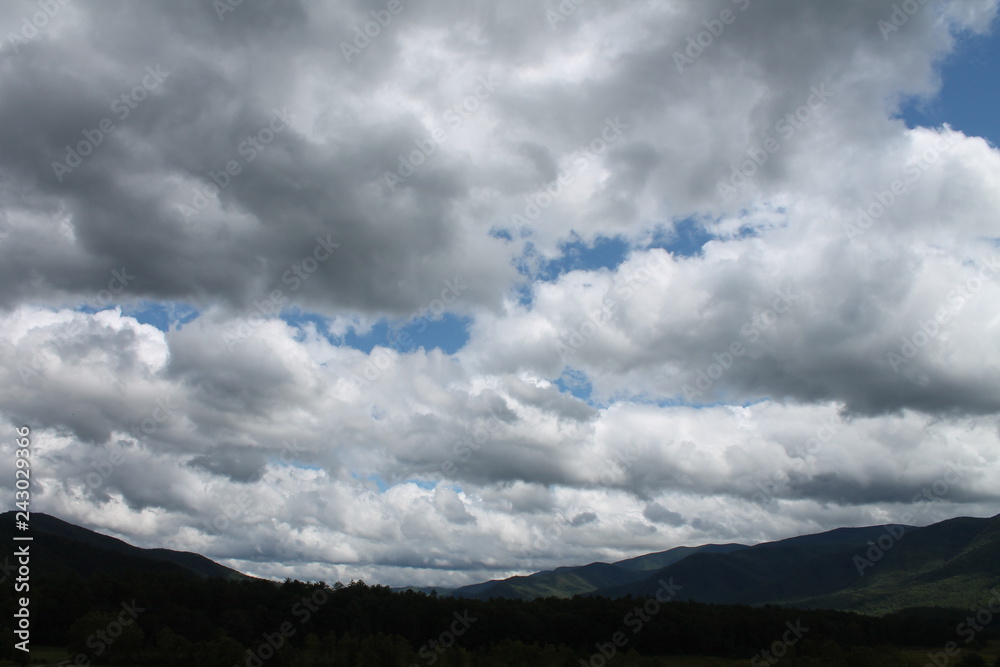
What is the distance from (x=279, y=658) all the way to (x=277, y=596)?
47.5 meters

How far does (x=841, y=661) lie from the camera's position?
117625 millimetres

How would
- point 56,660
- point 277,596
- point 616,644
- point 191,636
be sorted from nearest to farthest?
point 56,660 → point 191,636 → point 616,644 → point 277,596

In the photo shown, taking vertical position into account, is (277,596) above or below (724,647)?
above

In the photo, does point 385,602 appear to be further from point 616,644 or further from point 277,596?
point 616,644

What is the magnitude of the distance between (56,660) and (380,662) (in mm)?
59022

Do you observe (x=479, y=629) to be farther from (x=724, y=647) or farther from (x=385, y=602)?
(x=724, y=647)

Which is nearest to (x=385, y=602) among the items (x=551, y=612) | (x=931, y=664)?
(x=551, y=612)

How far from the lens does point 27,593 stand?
160m

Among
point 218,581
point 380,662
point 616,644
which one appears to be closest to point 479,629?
point 616,644

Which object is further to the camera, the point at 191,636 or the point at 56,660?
the point at 191,636

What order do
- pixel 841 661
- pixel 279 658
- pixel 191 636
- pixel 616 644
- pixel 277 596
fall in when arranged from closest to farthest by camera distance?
1. pixel 841 661
2. pixel 279 658
3. pixel 191 636
4. pixel 616 644
5. pixel 277 596

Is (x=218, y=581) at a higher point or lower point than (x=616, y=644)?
higher

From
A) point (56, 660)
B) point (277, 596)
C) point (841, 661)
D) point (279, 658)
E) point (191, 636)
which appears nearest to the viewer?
point (841, 661)

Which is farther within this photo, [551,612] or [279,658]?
[551,612]
